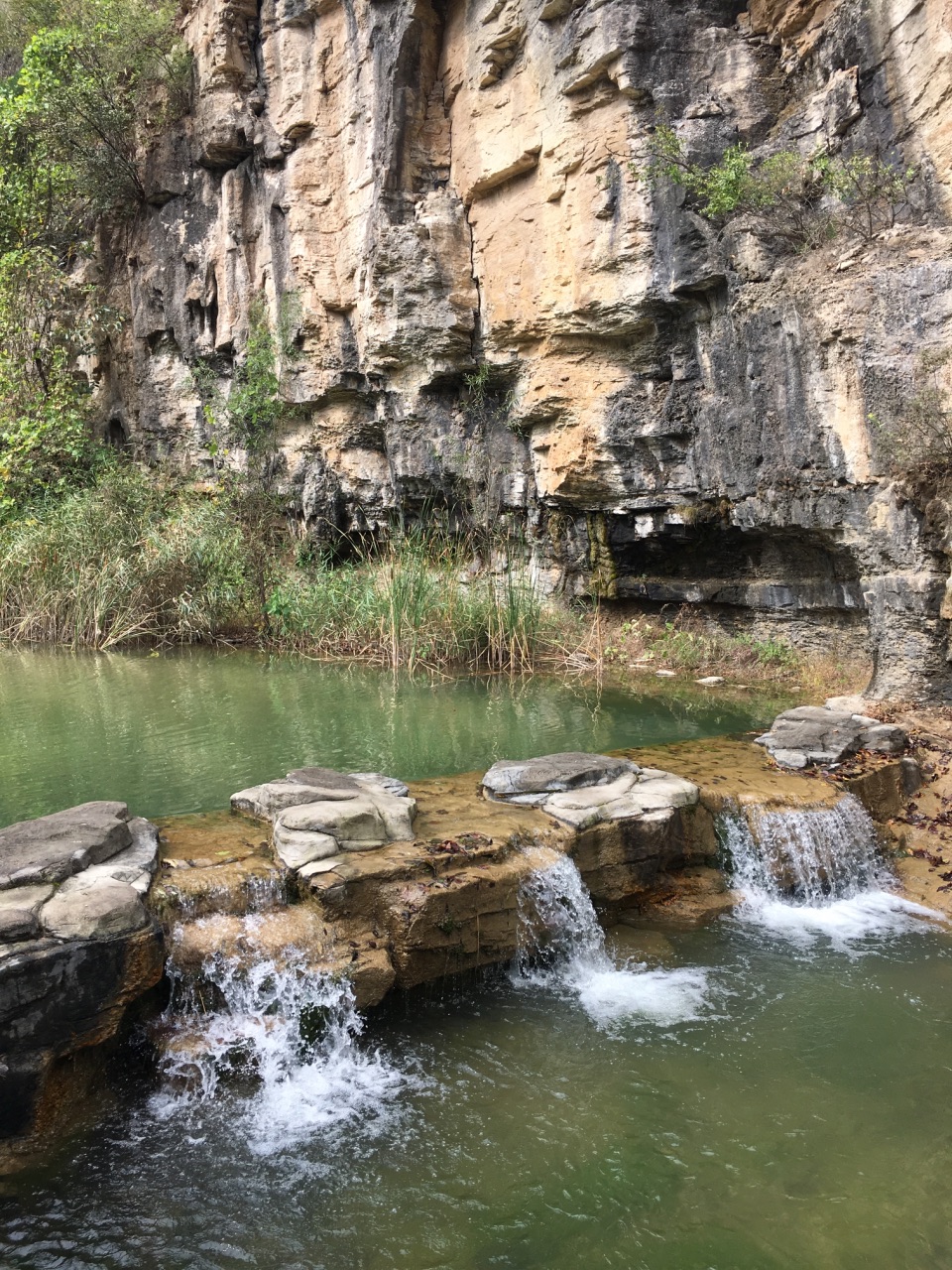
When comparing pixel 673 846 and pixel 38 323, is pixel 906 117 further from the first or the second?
pixel 38 323

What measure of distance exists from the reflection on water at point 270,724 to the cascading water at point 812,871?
1.56 metres

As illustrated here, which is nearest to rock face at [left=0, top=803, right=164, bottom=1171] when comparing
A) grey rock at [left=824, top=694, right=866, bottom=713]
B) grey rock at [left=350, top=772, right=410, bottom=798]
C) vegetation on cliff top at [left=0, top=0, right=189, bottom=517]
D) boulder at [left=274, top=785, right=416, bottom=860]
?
boulder at [left=274, top=785, right=416, bottom=860]

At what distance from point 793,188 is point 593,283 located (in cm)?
219

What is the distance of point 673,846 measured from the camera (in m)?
4.20

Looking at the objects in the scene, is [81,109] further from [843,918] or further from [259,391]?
[843,918]

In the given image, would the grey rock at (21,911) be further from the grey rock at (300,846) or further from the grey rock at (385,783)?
the grey rock at (385,783)

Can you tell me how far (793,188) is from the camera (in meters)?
7.92

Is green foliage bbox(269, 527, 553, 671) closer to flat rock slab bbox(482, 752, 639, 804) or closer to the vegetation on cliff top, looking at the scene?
flat rock slab bbox(482, 752, 639, 804)

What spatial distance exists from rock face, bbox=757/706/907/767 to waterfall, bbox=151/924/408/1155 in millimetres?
3012

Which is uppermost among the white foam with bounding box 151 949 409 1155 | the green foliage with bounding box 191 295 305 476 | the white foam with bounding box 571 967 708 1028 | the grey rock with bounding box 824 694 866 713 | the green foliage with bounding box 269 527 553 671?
the green foliage with bounding box 191 295 305 476

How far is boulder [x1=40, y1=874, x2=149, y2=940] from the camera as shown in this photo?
9.02 feet

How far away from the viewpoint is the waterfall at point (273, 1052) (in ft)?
9.02

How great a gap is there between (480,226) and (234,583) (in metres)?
5.30

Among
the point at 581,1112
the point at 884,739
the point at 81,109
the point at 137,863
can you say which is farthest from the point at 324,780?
the point at 81,109
